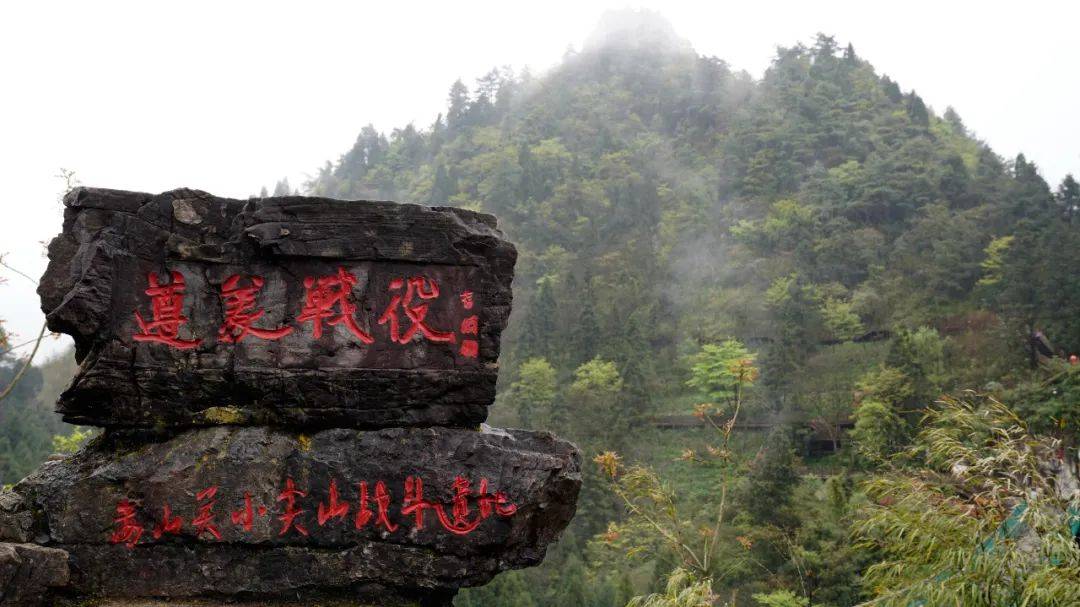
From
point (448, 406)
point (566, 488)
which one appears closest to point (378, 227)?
point (448, 406)

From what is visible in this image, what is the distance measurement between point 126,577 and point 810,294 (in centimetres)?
2476

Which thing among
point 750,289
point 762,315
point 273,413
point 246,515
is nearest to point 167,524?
point 246,515

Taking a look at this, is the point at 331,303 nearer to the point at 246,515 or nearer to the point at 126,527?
the point at 246,515

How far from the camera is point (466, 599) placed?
14.4m

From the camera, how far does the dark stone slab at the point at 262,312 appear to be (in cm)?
391

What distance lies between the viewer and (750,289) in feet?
95.1

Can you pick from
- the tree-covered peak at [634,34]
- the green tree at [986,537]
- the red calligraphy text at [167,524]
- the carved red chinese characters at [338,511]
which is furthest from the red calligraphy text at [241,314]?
the tree-covered peak at [634,34]

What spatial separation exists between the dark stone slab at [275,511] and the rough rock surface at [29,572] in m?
0.09

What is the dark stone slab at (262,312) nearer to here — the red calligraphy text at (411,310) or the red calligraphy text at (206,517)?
the red calligraphy text at (411,310)

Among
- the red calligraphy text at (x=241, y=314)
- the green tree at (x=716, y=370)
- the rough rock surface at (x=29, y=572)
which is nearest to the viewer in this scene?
the rough rock surface at (x=29, y=572)

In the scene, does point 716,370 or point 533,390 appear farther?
point 716,370

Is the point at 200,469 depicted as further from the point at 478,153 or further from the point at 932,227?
the point at 478,153

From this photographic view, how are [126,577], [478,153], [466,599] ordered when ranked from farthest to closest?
[478,153]
[466,599]
[126,577]

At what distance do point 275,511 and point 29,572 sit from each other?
102cm
